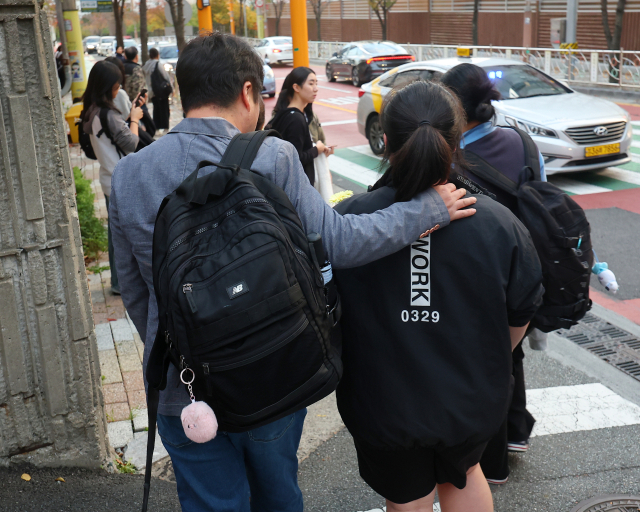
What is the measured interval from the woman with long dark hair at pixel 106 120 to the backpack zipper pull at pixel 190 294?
3.85 m

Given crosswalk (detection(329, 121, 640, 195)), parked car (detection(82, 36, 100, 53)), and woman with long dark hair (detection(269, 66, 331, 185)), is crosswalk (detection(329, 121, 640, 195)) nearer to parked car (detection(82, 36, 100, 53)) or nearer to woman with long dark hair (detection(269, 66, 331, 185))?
woman with long dark hair (detection(269, 66, 331, 185))

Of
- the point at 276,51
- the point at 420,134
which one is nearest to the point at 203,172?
the point at 420,134

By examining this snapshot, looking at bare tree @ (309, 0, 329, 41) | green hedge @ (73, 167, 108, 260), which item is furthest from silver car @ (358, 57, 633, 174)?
bare tree @ (309, 0, 329, 41)

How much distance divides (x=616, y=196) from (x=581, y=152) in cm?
88

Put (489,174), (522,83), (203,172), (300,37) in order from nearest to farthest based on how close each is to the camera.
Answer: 1. (203,172)
2. (489,174)
3. (300,37)
4. (522,83)

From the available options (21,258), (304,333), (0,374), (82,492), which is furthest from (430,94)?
(82,492)

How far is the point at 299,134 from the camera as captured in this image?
5602 mm

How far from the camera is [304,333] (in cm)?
172

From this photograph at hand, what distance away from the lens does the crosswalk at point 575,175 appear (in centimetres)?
942

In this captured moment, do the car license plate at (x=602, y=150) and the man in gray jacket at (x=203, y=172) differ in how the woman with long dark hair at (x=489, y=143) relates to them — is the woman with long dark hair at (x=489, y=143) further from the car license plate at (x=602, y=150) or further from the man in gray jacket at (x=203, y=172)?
the car license plate at (x=602, y=150)

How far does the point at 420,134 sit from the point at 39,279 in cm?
174

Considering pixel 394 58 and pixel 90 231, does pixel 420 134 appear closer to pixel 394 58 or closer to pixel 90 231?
pixel 90 231

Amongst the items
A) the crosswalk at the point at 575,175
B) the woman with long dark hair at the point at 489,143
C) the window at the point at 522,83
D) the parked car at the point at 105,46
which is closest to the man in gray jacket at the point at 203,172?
the woman with long dark hair at the point at 489,143

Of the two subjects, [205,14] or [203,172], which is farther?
[205,14]
